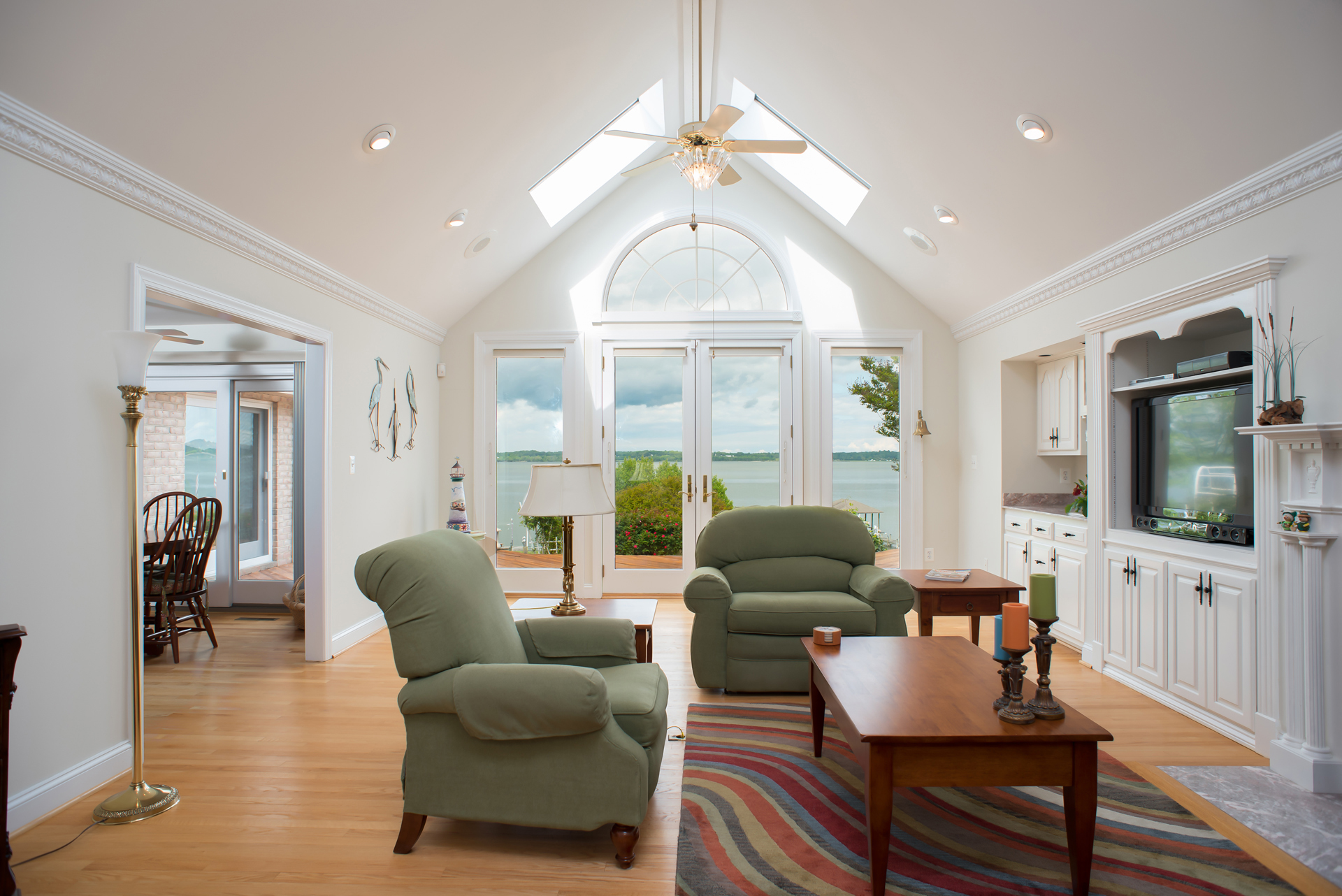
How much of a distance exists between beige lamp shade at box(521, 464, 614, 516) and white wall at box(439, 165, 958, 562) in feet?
10.3

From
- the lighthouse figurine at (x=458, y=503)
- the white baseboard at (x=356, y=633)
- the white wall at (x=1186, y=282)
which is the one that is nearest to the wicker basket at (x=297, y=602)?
the white baseboard at (x=356, y=633)

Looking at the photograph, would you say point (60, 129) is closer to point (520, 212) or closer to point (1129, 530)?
point (520, 212)

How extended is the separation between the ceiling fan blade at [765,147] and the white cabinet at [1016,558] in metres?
3.27

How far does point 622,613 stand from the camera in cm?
325

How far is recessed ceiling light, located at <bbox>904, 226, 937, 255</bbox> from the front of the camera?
5.20 meters

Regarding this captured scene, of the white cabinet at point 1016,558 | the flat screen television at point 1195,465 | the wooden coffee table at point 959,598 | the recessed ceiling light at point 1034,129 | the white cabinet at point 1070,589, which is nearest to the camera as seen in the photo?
the flat screen television at point 1195,465

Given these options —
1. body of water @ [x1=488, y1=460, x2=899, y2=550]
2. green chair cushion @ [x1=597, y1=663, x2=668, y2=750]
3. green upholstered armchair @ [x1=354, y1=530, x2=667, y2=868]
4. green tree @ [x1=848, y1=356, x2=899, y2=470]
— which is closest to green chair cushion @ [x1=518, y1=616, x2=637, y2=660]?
green chair cushion @ [x1=597, y1=663, x2=668, y2=750]

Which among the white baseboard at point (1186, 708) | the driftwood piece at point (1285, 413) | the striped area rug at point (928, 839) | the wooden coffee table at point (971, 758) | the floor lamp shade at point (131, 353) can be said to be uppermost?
the floor lamp shade at point (131, 353)

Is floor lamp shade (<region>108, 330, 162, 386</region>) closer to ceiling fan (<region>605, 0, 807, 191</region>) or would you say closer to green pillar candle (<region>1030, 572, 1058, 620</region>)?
ceiling fan (<region>605, 0, 807, 191</region>)

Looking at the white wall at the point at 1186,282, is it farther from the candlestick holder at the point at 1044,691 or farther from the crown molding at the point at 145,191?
the crown molding at the point at 145,191

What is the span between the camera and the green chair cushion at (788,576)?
13.6 feet

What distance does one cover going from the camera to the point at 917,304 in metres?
6.33

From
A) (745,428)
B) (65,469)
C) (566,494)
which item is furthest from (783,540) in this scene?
(65,469)

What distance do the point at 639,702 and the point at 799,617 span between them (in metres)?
1.57
